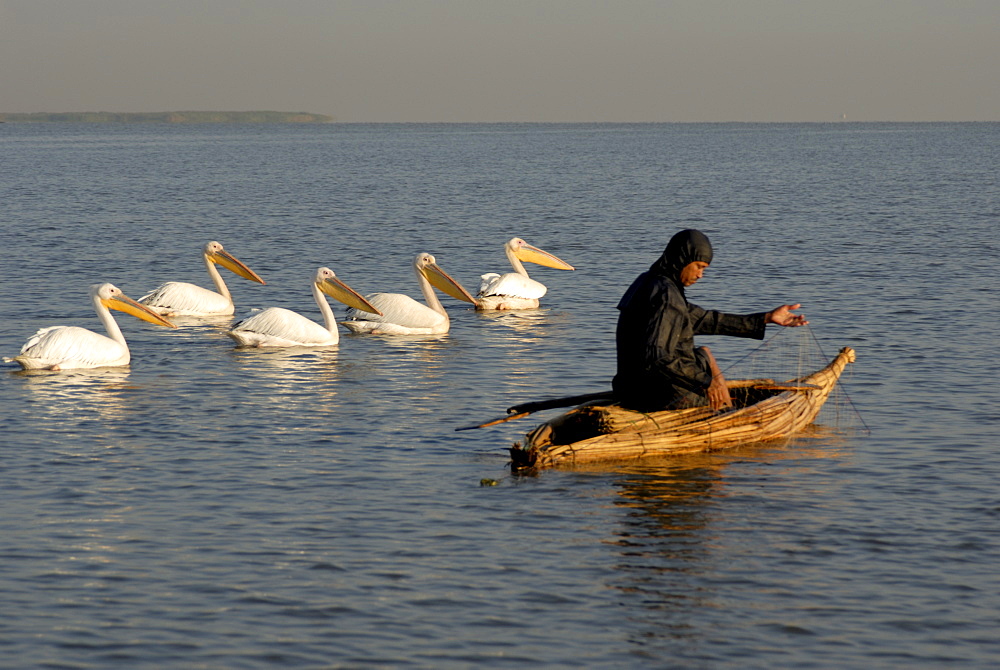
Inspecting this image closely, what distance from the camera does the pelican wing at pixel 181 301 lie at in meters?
16.8

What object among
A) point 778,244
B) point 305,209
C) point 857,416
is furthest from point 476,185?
point 857,416

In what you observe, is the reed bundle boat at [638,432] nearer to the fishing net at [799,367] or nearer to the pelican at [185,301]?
the fishing net at [799,367]

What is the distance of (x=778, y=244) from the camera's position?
2672 centimetres

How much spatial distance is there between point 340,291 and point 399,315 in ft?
2.40

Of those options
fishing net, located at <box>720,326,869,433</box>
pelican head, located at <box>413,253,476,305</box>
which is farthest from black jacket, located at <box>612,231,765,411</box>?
pelican head, located at <box>413,253,476,305</box>

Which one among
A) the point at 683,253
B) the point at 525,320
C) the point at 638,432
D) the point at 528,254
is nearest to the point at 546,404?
the point at 638,432

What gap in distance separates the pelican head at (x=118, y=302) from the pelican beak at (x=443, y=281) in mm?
3717

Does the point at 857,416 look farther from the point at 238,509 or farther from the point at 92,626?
the point at 92,626

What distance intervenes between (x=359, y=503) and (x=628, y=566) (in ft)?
6.48

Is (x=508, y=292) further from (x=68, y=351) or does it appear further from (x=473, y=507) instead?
(x=473, y=507)

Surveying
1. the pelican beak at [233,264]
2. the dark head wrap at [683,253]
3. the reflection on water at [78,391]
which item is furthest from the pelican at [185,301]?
the dark head wrap at [683,253]

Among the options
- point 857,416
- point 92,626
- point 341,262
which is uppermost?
point 341,262

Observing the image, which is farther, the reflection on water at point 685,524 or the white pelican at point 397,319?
the white pelican at point 397,319

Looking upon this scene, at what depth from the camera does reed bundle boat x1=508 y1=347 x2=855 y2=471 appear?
892 cm
